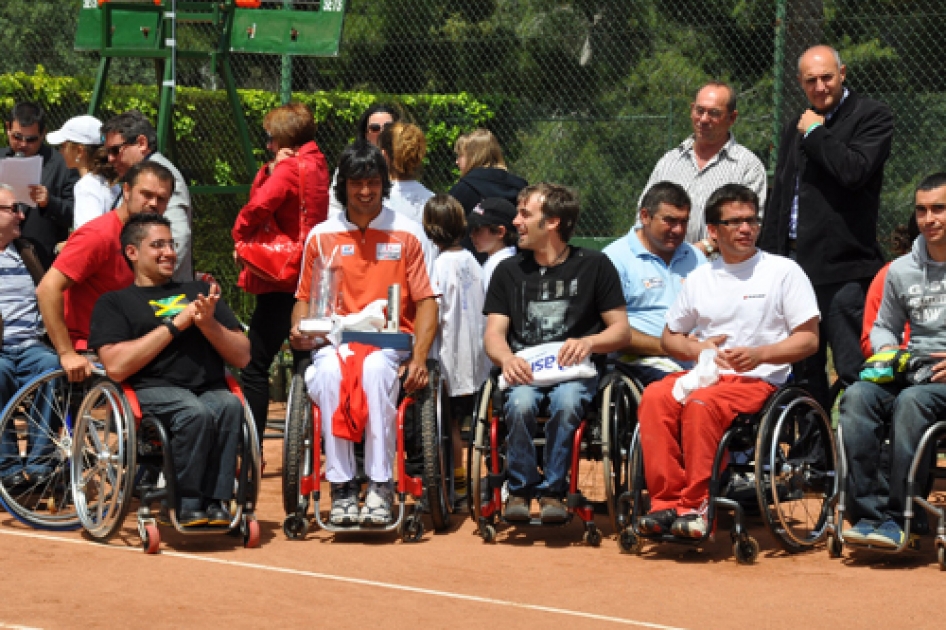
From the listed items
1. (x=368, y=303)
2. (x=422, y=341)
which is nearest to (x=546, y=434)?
(x=422, y=341)

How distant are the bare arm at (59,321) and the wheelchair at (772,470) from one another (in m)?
2.17

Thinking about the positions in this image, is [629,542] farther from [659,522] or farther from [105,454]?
[105,454]

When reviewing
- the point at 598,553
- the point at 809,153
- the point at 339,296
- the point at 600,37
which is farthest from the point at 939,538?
the point at 600,37

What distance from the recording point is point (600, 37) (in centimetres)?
976

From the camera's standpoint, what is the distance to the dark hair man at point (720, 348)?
5246 mm

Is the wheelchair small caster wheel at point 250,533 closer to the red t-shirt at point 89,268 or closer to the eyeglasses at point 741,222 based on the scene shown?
the red t-shirt at point 89,268

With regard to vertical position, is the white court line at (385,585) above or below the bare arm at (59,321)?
below

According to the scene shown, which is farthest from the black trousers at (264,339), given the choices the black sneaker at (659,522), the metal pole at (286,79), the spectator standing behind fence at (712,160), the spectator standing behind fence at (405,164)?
the metal pole at (286,79)

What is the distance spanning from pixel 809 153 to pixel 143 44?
453 cm

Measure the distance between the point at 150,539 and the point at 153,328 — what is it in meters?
0.79

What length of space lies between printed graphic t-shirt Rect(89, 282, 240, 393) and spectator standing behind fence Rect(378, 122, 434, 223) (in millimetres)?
1364

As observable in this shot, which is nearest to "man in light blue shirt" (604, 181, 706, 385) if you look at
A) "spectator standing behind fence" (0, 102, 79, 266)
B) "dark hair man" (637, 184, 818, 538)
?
"dark hair man" (637, 184, 818, 538)

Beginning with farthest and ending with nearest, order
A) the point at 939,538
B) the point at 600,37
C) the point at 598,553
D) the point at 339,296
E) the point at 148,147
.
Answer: the point at 600,37 < the point at 148,147 < the point at 339,296 < the point at 598,553 < the point at 939,538

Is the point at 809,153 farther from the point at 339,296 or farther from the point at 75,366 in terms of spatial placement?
the point at 75,366
